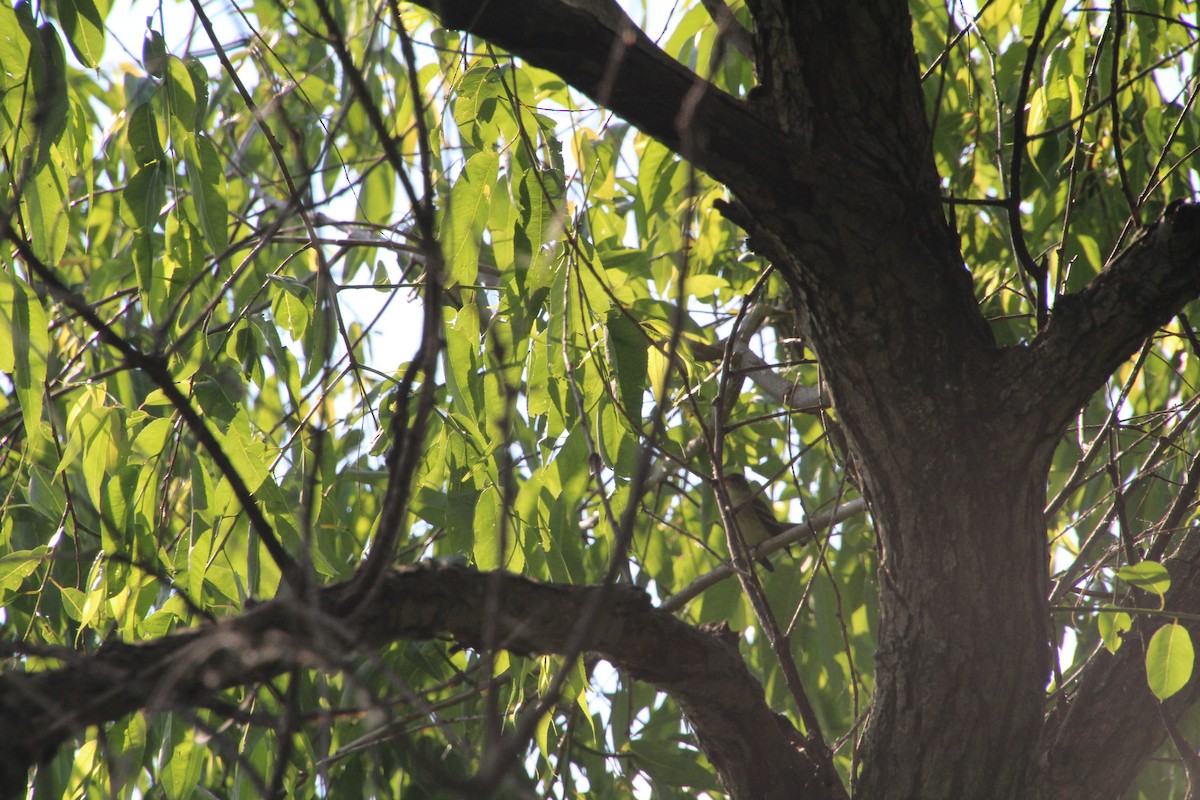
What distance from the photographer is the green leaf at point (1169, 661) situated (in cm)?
175

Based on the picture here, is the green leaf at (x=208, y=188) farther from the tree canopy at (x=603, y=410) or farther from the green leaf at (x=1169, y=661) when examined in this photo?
the green leaf at (x=1169, y=661)

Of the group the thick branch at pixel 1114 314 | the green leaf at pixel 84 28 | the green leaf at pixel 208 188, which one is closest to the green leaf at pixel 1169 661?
the thick branch at pixel 1114 314

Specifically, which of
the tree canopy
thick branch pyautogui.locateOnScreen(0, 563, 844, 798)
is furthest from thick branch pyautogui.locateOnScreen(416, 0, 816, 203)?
thick branch pyautogui.locateOnScreen(0, 563, 844, 798)

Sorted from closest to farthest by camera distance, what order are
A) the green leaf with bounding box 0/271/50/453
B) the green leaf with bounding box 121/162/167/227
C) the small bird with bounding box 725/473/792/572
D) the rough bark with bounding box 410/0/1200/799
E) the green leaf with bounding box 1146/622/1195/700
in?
the rough bark with bounding box 410/0/1200/799
the green leaf with bounding box 1146/622/1195/700
the green leaf with bounding box 0/271/50/453
the green leaf with bounding box 121/162/167/227
the small bird with bounding box 725/473/792/572

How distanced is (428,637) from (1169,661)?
48.0 inches

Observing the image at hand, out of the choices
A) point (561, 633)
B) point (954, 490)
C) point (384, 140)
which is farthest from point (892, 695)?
point (384, 140)

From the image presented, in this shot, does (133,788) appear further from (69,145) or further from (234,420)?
(69,145)

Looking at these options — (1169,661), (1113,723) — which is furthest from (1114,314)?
(1113,723)

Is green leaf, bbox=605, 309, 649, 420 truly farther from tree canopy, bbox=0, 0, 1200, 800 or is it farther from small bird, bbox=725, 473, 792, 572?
small bird, bbox=725, 473, 792, 572

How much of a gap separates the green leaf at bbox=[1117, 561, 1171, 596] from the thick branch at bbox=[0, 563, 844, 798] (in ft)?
2.03

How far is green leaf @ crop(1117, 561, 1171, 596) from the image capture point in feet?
5.64

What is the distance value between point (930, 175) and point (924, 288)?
194 millimetres

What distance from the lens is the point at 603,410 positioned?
2.03m

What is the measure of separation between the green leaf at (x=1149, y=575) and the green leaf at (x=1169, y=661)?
8 centimetres
